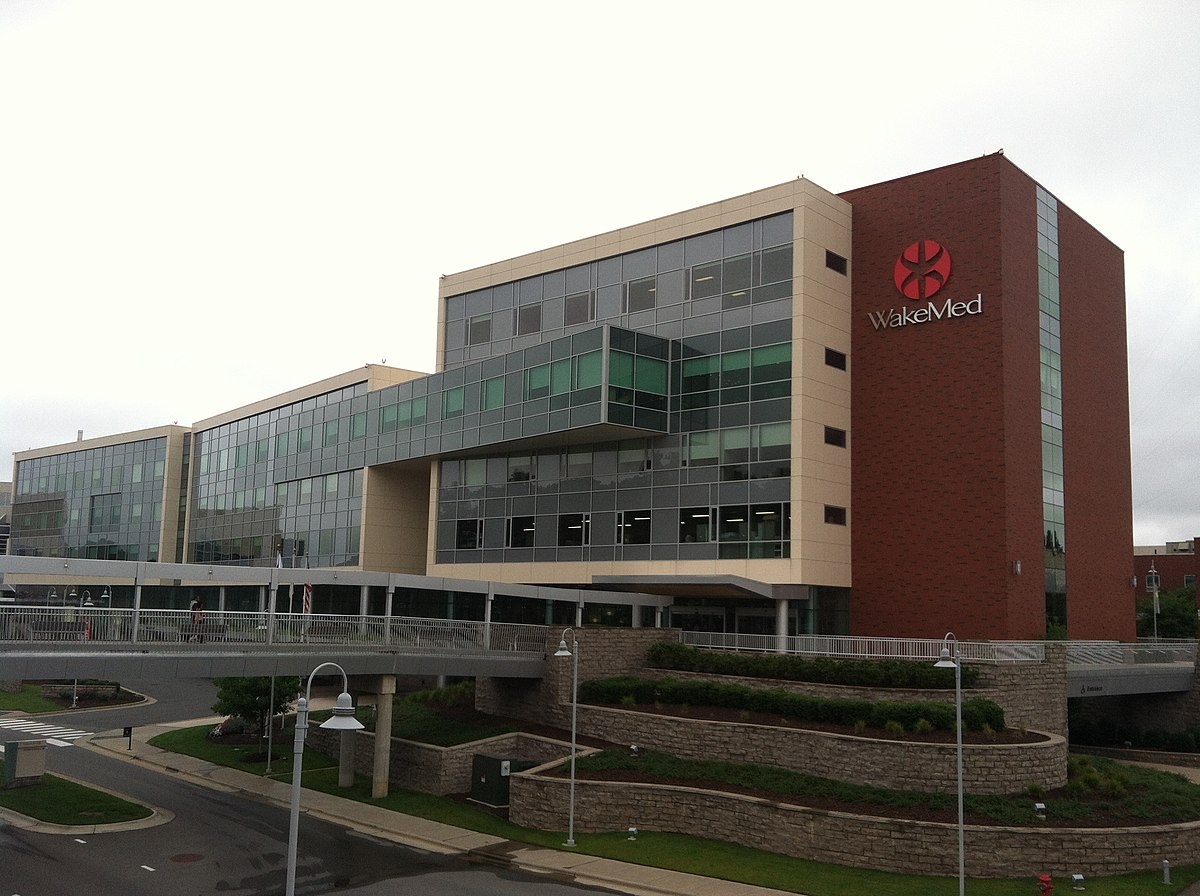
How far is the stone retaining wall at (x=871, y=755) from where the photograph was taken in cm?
2712

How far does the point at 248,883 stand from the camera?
23734 millimetres

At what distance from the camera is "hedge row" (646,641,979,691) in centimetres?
3161

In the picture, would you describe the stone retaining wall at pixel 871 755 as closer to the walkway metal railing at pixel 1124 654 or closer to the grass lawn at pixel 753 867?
the grass lawn at pixel 753 867

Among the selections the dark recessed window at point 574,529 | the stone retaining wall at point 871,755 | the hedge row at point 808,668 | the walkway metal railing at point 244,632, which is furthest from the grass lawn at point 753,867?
the dark recessed window at point 574,529

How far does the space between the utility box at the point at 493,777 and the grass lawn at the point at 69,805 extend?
976cm

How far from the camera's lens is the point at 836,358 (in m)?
43.7

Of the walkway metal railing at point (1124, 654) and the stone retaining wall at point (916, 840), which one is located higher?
the walkway metal railing at point (1124, 654)

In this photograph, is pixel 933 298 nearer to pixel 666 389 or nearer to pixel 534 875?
pixel 666 389

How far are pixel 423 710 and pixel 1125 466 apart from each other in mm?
35799

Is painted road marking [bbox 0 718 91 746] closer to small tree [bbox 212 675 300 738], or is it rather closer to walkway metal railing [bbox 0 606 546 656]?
small tree [bbox 212 675 300 738]

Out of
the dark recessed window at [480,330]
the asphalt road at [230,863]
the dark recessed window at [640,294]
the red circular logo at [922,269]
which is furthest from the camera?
the dark recessed window at [480,330]

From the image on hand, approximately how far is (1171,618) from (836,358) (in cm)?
3978

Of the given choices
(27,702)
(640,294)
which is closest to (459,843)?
(640,294)

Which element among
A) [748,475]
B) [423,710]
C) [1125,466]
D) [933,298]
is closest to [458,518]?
[423,710]
